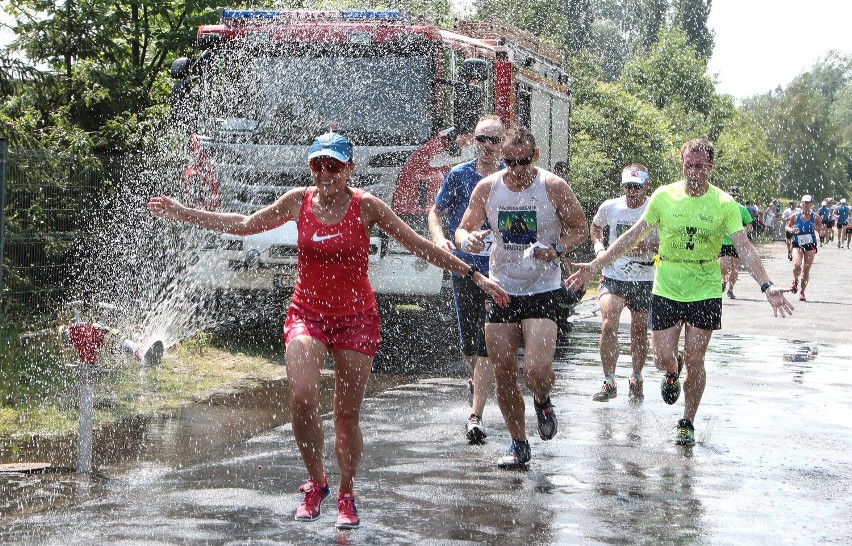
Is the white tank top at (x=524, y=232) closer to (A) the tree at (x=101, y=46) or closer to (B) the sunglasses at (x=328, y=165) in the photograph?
(B) the sunglasses at (x=328, y=165)

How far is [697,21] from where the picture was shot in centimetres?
10031

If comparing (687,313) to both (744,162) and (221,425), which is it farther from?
(744,162)

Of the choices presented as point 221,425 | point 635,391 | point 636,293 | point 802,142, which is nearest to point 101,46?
point 221,425

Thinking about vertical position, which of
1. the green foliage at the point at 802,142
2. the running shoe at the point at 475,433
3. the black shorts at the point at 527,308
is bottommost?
the running shoe at the point at 475,433

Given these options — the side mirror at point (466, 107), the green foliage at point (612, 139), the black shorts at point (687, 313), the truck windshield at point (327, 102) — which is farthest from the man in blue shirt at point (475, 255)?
the green foliage at point (612, 139)

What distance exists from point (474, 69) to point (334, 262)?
6.44 metres

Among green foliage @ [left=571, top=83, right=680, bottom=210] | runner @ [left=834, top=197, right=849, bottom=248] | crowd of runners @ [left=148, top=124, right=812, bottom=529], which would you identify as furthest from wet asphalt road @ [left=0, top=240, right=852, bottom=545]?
runner @ [left=834, top=197, right=849, bottom=248]

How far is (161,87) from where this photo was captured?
16.9m

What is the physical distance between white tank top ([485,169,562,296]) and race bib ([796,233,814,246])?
17851 mm

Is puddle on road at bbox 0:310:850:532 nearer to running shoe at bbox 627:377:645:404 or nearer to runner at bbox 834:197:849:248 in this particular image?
running shoe at bbox 627:377:645:404

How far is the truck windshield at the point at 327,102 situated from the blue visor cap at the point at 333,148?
6486 millimetres

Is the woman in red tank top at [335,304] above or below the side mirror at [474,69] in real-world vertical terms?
below

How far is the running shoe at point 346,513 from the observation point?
611cm

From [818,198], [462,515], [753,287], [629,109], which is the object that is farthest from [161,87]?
[818,198]
